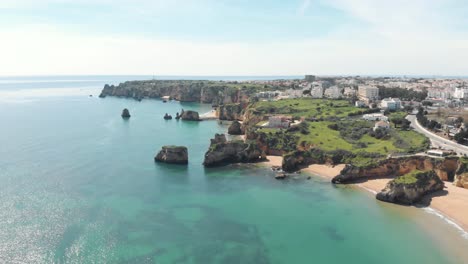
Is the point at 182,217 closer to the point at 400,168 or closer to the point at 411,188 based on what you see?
the point at 411,188

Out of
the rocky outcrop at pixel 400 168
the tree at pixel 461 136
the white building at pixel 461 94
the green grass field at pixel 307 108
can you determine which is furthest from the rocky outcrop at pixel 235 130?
the white building at pixel 461 94

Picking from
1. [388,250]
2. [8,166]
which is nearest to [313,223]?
[388,250]

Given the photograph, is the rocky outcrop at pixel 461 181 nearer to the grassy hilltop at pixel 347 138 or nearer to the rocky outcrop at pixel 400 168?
the rocky outcrop at pixel 400 168

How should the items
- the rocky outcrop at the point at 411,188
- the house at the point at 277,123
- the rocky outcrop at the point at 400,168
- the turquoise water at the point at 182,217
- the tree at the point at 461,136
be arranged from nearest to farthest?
the turquoise water at the point at 182,217 < the rocky outcrop at the point at 411,188 < the rocky outcrop at the point at 400,168 < the tree at the point at 461,136 < the house at the point at 277,123

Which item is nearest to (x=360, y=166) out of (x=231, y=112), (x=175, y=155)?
(x=175, y=155)

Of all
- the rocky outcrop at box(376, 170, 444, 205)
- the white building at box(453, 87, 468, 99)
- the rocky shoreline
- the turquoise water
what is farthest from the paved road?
the white building at box(453, 87, 468, 99)

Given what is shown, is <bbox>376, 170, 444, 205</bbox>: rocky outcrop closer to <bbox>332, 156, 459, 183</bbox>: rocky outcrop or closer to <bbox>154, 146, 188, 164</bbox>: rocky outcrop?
<bbox>332, 156, 459, 183</bbox>: rocky outcrop

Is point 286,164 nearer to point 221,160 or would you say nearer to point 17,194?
point 221,160
